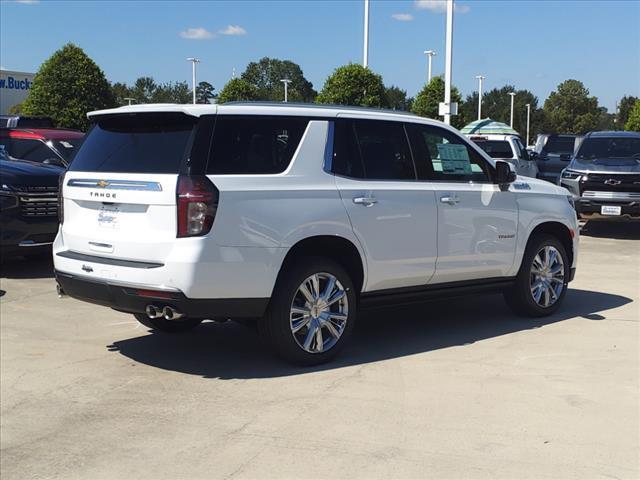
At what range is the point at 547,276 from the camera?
692cm

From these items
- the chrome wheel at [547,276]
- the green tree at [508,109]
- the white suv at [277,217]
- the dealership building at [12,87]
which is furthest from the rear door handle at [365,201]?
the green tree at [508,109]

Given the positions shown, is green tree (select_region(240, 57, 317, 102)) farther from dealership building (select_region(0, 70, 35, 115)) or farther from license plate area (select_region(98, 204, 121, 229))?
license plate area (select_region(98, 204, 121, 229))

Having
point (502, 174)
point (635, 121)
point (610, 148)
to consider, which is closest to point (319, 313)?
point (502, 174)

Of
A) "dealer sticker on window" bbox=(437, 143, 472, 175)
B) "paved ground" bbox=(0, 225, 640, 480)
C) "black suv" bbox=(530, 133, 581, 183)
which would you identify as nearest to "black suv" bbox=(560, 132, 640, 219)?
"black suv" bbox=(530, 133, 581, 183)

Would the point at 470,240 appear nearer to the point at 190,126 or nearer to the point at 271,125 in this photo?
the point at 271,125

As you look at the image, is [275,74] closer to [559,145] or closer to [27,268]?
[559,145]

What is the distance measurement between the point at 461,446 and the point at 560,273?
354cm

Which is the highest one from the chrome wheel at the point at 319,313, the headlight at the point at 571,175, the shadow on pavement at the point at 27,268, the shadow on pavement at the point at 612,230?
the headlight at the point at 571,175

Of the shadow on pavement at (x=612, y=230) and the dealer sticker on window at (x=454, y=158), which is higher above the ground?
the dealer sticker on window at (x=454, y=158)

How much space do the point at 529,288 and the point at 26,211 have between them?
591 centimetres

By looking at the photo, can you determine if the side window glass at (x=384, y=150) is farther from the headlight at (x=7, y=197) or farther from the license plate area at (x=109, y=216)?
the headlight at (x=7, y=197)

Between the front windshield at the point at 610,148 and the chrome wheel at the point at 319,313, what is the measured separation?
33.8 ft

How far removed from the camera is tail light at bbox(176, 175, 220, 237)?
4.67 m

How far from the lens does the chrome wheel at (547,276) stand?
6855 millimetres
